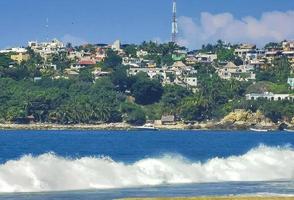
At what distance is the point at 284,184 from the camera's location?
57000 mm

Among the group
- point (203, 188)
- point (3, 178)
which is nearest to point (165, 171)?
point (203, 188)

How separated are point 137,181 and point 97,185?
4.04 metres

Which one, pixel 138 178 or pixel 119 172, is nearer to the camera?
pixel 138 178

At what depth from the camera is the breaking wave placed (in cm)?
5306

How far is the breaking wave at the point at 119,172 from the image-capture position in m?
53.1

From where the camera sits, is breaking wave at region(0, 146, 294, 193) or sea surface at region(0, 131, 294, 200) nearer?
sea surface at region(0, 131, 294, 200)

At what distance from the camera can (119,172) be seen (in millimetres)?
59438

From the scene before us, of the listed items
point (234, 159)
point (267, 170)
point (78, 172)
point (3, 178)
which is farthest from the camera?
point (234, 159)

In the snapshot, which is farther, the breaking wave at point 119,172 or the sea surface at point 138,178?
the breaking wave at point 119,172

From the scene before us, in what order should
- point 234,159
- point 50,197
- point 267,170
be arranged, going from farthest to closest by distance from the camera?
point 234,159, point 267,170, point 50,197

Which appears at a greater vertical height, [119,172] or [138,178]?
[119,172]

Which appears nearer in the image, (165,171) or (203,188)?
(203,188)

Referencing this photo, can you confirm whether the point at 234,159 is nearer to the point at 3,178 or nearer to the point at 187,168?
the point at 187,168

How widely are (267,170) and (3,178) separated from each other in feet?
67.1
